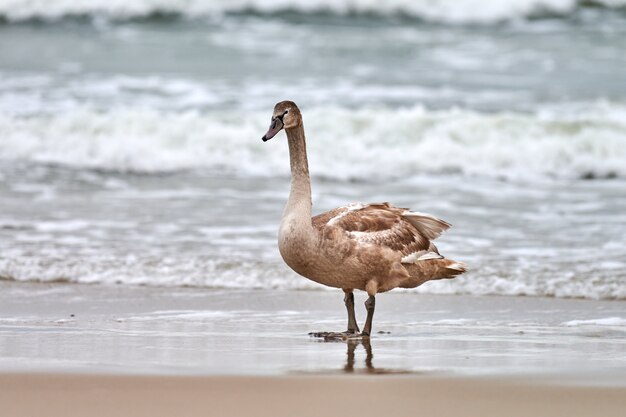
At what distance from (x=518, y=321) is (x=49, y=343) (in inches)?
121

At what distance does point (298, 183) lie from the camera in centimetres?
772

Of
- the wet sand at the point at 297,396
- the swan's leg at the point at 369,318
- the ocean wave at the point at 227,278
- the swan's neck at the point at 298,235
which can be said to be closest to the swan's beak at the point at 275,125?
the swan's neck at the point at 298,235

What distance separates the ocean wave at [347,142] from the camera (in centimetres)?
1526

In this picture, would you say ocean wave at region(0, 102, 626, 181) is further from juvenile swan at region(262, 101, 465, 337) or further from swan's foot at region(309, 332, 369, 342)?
swan's foot at region(309, 332, 369, 342)

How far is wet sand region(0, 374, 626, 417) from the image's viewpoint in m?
5.46

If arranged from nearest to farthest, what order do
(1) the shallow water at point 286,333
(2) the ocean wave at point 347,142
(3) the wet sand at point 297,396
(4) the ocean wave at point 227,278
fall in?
(3) the wet sand at point 297,396
(1) the shallow water at point 286,333
(4) the ocean wave at point 227,278
(2) the ocean wave at point 347,142

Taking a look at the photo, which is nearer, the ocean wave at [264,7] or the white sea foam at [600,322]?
the white sea foam at [600,322]

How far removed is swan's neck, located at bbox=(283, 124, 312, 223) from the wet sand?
1568 mm

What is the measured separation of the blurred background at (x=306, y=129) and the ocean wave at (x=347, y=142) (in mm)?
36

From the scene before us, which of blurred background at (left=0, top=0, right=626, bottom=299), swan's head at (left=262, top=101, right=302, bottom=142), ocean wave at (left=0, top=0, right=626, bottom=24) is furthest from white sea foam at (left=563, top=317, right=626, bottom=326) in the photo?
ocean wave at (left=0, top=0, right=626, bottom=24)

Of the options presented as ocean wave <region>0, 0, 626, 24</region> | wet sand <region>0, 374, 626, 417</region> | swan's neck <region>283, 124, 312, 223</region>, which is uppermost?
ocean wave <region>0, 0, 626, 24</region>

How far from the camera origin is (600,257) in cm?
1025

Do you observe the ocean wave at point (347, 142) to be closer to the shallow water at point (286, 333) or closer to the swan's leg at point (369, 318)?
the shallow water at point (286, 333)

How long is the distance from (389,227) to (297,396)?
2275 millimetres
